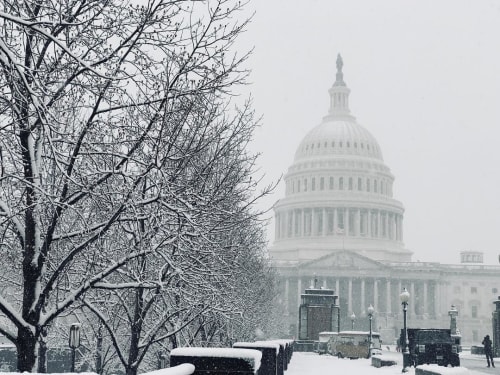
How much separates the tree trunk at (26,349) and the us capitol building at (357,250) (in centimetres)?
11670

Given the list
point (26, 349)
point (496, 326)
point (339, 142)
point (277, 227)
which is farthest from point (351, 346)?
point (339, 142)

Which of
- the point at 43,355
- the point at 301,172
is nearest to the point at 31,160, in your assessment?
the point at 43,355

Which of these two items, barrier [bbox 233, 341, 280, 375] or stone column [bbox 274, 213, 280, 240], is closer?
barrier [bbox 233, 341, 280, 375]

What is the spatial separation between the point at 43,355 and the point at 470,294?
142m

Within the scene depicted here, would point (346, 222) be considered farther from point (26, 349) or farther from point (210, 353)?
point (210, 353)

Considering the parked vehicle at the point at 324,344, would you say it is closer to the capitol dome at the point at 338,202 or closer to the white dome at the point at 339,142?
the capitol dome at the point at 338,202

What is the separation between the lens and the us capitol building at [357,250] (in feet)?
472

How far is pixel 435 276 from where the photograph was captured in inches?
5827

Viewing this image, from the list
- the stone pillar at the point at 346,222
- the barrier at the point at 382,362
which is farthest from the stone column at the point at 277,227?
the barrier at the point at 382,362

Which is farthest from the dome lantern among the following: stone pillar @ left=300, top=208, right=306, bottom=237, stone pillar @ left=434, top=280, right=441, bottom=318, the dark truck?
the dark truck

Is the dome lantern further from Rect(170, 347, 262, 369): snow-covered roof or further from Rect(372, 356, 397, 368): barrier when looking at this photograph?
Rect(170, 347, 262, 369): snow-covered roof

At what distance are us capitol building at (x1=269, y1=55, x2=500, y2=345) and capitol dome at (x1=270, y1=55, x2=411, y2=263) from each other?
21 centimetres

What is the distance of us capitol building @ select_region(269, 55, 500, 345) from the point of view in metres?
144

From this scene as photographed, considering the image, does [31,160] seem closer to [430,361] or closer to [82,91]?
[82,91]
